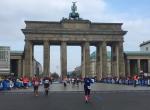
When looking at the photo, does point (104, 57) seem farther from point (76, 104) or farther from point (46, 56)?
point (76, 104)

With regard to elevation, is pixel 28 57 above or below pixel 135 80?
above

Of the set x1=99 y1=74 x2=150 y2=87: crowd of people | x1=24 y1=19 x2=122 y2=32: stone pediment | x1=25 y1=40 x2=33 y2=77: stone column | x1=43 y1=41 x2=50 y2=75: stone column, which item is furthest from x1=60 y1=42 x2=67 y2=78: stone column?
x1=99 y1=74 x2=150 y2=87: crowd of people

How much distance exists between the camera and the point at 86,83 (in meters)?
33.0

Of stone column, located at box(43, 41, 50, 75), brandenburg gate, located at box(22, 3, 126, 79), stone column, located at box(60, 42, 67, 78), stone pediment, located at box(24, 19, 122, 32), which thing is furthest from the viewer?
stone column, located at box(60, 42, 67, 78)

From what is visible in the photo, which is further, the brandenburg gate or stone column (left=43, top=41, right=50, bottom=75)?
stone column (left=43, top=41, right=50, bottom=75)

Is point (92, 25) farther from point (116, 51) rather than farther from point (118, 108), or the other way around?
point (118, 108)

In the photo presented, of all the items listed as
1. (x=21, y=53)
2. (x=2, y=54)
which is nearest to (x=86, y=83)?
(x=2, y=54)

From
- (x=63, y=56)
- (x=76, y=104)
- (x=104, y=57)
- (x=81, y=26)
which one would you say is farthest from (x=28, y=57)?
(x=76, y=104)

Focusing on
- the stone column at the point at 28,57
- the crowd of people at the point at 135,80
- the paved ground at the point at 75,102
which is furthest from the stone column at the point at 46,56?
the paved ground at the point at 75,102

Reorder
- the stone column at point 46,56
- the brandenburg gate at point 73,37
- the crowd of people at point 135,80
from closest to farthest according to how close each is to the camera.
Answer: the crowd of people at point 135,80 → the brandenburg gate at point 73,37 → the stone column at point 46,56

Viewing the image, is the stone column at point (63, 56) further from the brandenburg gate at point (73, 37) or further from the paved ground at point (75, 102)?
the paved ground at point (75, 102)

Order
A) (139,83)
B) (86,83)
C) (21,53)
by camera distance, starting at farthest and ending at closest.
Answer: (21,53), (139,83), (86,83)

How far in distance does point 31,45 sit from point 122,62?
24654mm

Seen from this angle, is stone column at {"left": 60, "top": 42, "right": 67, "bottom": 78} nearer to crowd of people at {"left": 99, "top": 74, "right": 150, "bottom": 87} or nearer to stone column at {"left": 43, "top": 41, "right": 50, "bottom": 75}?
stone column at {"left": 43, "top": 41, "right": 50, "bottom": 75}
